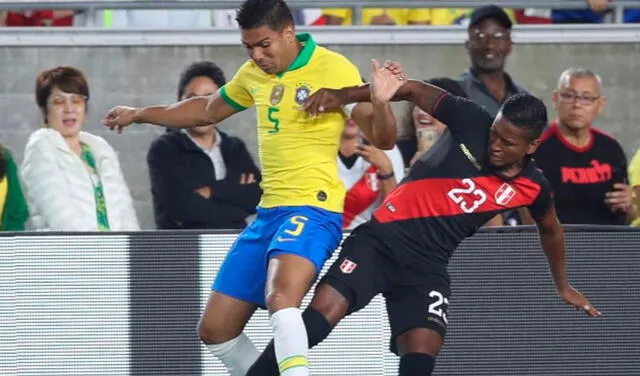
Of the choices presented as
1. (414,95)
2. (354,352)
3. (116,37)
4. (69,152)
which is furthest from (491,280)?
(116,37)

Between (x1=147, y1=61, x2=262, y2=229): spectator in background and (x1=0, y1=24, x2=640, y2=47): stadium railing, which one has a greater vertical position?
(x1=0, y1=24, x2=640, y2=47): stadium railing

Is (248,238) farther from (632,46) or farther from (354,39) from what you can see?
(632,46)

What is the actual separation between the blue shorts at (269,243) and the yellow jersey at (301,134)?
0.06 metres

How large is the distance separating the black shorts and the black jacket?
175 centimetres

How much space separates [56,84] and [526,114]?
3.32m

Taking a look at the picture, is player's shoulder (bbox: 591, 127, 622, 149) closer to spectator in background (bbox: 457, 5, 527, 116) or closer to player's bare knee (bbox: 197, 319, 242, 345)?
spectator in background (bbox: 457, 5, 527, 116)

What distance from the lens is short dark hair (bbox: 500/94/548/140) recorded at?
819cm

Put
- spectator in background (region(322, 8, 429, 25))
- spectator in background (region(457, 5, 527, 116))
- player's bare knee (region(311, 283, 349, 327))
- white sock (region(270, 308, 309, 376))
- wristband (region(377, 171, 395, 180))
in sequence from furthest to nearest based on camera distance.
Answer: spectator in background (region(322, 8, 429, 25)), spectator in background (region(457, 5, 527, 116)), wristband (region(377, 171, 395, 180)), player's bare knee (region(311, 283, 349, 327)), white sock (region(270, 308, 309, 376))

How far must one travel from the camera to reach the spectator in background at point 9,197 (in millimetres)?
10039

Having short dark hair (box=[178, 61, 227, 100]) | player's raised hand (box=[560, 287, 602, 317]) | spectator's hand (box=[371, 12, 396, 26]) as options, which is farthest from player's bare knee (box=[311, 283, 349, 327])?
spectator's hand (box=[371, 12, 396, 26])

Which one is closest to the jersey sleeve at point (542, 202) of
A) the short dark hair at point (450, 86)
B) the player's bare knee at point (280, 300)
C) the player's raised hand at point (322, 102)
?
the player's raised hand at point (322, 102)

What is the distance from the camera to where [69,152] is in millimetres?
9922

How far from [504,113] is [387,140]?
0.60 meters

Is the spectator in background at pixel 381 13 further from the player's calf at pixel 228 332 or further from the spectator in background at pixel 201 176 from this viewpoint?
the player's calf at pixel 228 332
